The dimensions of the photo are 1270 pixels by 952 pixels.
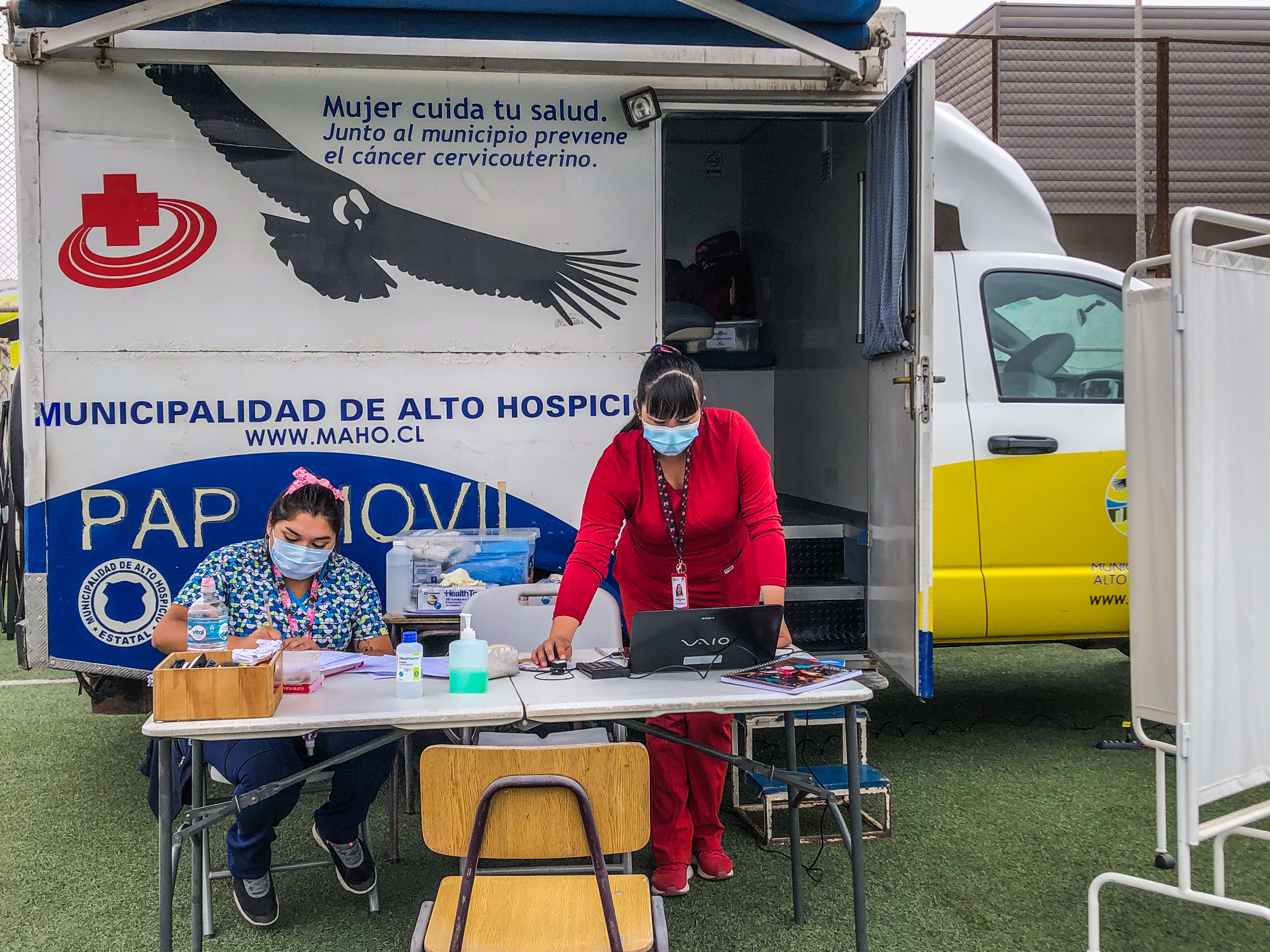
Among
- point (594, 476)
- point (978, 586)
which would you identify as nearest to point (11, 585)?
point (594, 476)

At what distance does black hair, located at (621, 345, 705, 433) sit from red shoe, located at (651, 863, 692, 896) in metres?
1.27

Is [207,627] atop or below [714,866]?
atop

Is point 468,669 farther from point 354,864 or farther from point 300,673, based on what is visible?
point 354,864

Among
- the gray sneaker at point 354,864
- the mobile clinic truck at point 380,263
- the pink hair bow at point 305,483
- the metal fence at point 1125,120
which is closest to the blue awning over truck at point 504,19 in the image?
the mobile clinic truck at point 380,263

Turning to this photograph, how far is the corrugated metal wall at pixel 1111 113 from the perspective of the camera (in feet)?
26.2

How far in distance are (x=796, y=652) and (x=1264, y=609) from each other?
116 cm

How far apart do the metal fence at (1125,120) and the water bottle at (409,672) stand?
6.13 m

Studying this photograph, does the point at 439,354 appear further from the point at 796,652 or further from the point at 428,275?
the point at 796,652

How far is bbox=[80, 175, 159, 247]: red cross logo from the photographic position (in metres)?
3.72

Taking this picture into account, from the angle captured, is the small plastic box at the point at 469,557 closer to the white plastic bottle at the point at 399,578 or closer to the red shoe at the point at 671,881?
the white plastic bottle at the point at 399,578

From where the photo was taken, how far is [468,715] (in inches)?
95.9

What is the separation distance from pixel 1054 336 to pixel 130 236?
362 centimetres

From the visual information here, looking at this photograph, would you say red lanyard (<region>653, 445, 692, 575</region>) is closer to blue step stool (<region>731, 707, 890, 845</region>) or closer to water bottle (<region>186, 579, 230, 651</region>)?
blue step stool (<region>731, 707, 890, 845</region>)

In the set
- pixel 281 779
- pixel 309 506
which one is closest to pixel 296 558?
pixel 309 506
